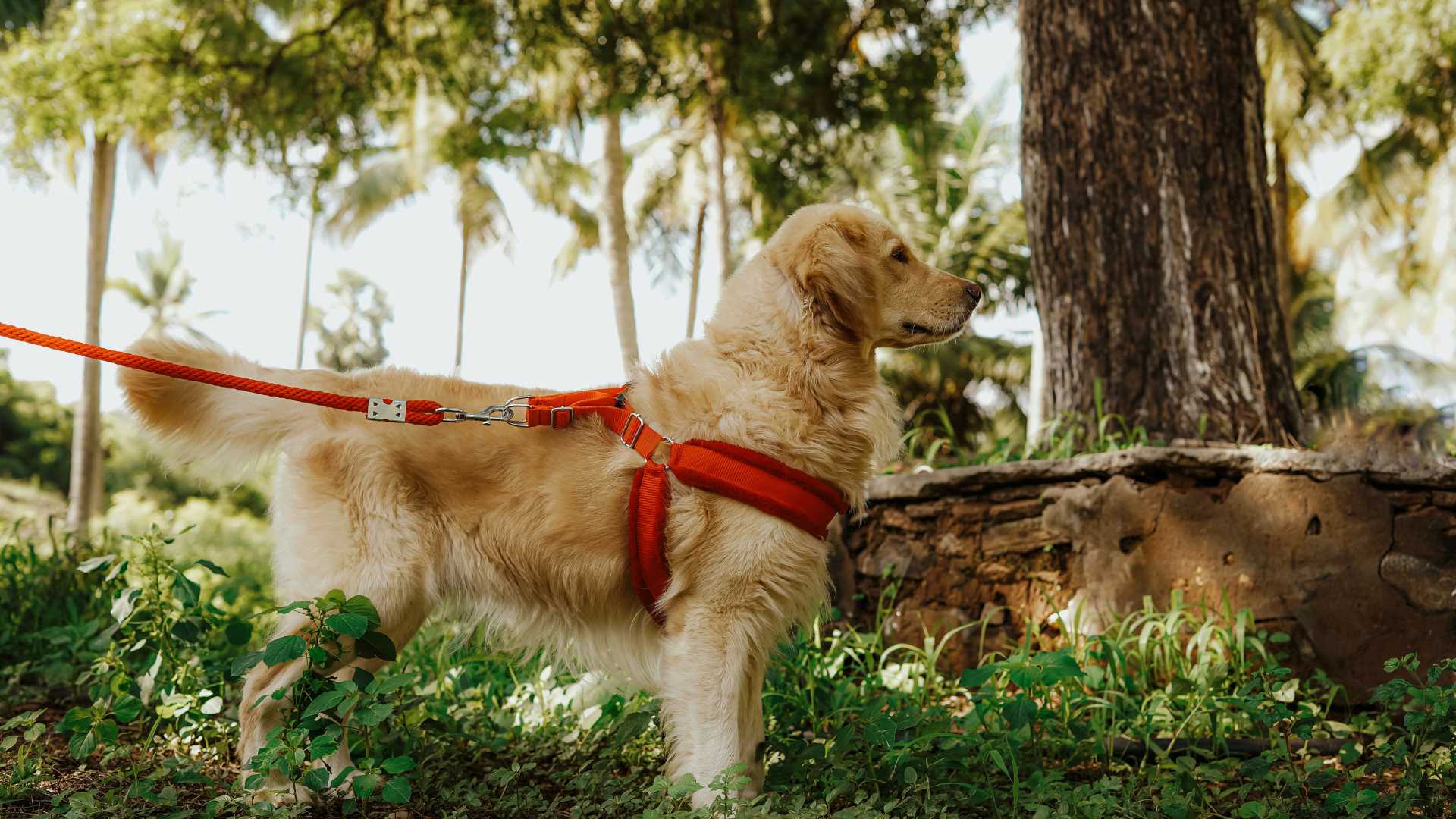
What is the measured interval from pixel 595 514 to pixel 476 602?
1.70ft

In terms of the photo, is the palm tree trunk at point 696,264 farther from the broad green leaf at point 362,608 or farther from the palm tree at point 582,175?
the broad green leaf at point 362,608

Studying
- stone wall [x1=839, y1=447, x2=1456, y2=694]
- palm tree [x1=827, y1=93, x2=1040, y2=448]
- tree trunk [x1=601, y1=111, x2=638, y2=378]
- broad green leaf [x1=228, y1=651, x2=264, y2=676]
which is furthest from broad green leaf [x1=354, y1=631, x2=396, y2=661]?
Result: palm tree [x1=827, y1=93, x2=1040, y2=448]

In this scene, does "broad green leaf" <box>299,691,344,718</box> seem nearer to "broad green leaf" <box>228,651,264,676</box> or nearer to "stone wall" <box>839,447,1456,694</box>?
"broad green leaf" <box>228,651,264,676</box>

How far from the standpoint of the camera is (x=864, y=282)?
10.2 ft

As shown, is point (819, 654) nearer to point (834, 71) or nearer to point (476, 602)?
point (476, 602)

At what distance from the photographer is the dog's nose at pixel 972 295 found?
3254 mm

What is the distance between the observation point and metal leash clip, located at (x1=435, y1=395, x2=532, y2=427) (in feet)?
9.89

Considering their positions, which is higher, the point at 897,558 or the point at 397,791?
the point at 897,558

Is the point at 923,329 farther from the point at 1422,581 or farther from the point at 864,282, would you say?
the point at 1422,581

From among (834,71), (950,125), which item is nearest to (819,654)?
(834,71)

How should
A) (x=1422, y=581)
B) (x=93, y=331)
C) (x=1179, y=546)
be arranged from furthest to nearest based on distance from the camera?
(x=93, y=331), (x=1179, y=546), (x=1422, y=581)

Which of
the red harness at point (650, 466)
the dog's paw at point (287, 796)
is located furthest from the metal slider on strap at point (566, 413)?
the dog's paw at point (287, 796)

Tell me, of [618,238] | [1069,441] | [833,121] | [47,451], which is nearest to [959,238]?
[618,238]

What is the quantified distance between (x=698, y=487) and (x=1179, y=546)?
2.60 meters
